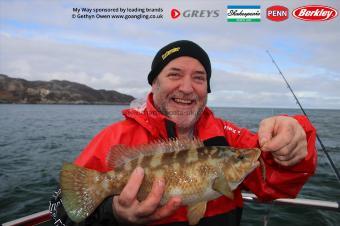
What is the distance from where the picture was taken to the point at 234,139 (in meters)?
4.65

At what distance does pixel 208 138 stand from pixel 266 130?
1.14 m

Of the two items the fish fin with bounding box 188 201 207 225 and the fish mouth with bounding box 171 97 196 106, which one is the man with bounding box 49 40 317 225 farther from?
the fish fin with bounding box 188 201 207 225

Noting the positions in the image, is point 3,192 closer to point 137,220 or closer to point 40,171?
point 40,171

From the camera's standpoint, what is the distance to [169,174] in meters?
3.33

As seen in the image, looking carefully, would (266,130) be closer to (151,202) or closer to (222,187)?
(222,187)

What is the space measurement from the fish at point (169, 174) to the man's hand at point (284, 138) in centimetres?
40

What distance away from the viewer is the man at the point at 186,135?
9.98 ft

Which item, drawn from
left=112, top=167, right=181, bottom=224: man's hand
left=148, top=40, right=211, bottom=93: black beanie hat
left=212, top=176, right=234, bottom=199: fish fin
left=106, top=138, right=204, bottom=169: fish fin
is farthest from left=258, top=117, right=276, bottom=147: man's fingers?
left=148, top=40, right=211, bottom=93: black beanie hat

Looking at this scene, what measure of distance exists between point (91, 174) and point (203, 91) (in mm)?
1841

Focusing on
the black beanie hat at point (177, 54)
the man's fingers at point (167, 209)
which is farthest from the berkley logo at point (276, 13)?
the man's fingers at point (167, 209)

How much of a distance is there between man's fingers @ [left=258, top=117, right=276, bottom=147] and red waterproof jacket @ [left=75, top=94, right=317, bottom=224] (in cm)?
49

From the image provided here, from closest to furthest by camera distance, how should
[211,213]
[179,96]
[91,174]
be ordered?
[91,174], [211,213], [179,96]

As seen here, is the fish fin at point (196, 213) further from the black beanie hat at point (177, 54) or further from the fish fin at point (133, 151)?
the black beanie hat at point (177, 54)

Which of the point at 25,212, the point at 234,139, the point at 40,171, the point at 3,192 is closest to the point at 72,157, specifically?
the point at 40,171
